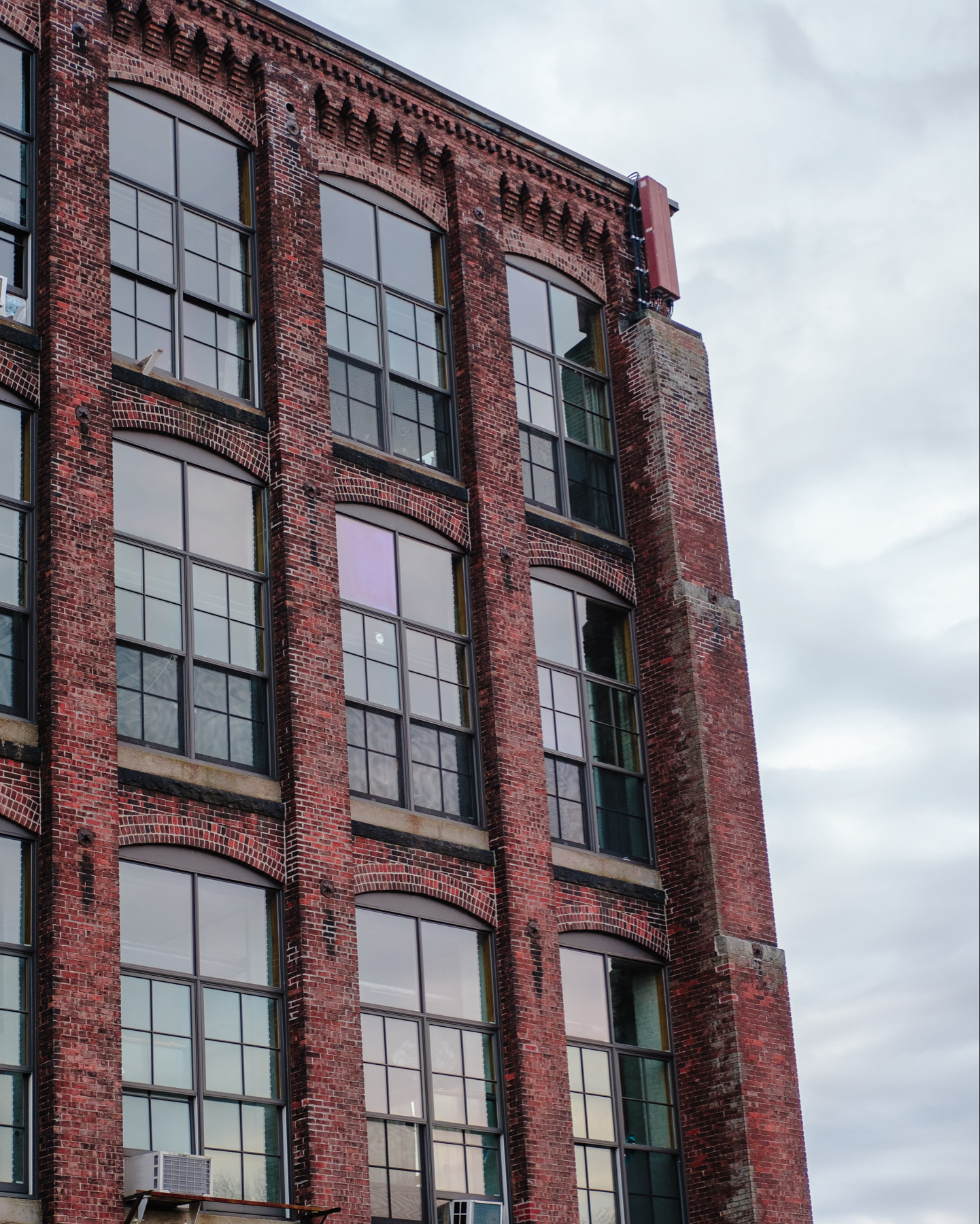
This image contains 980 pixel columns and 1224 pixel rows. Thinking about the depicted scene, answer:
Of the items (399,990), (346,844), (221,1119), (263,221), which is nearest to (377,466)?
(263,221)

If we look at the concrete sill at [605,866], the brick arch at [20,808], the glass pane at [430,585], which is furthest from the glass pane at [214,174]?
the concrete sill at [605,866]

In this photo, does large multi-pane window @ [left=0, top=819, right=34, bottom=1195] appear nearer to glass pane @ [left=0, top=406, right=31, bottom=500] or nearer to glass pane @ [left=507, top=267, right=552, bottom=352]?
glass pane @ [left=0, top=406, right=31, bottom=500]

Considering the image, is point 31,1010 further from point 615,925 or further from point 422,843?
point 615,925

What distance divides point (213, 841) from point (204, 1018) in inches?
70.8

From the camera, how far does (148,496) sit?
1994 centimetres

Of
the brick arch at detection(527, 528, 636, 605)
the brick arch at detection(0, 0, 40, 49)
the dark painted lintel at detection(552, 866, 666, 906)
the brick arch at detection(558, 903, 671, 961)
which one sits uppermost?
the brick arch at detection(0, 0, 40, 49)

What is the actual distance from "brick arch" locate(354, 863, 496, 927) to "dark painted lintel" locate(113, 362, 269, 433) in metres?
5.32

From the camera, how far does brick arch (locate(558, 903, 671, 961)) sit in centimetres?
2194

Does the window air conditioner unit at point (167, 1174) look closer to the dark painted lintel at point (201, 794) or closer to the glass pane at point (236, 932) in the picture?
the glass pane at point (236, 932)

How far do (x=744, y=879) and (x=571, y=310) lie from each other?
8.64 metres

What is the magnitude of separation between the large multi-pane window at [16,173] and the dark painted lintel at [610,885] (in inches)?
357

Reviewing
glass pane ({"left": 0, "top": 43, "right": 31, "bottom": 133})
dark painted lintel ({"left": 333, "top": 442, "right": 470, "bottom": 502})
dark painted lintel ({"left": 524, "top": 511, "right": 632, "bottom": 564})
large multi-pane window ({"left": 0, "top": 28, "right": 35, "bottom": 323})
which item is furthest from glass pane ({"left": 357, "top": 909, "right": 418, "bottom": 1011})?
glass pane ({"left": 0, "top": 43, "right": 31, "bottom": 133})

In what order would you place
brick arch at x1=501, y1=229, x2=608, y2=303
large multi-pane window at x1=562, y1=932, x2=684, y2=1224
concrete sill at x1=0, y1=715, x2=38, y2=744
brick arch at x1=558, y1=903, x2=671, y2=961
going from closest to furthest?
concrete sill at x1=0, y1=715, x2=38, y2=744 < large multi-pane window at x1=562, y1=932, x2=684, y2=1224 < brick arch at x1=558, y1=903, x2=671, y2=961 < brick arch at x1=501, y1=229, x2=608, y2=303

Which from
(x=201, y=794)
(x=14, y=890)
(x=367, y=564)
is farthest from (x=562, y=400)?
(x=14, y=890)
